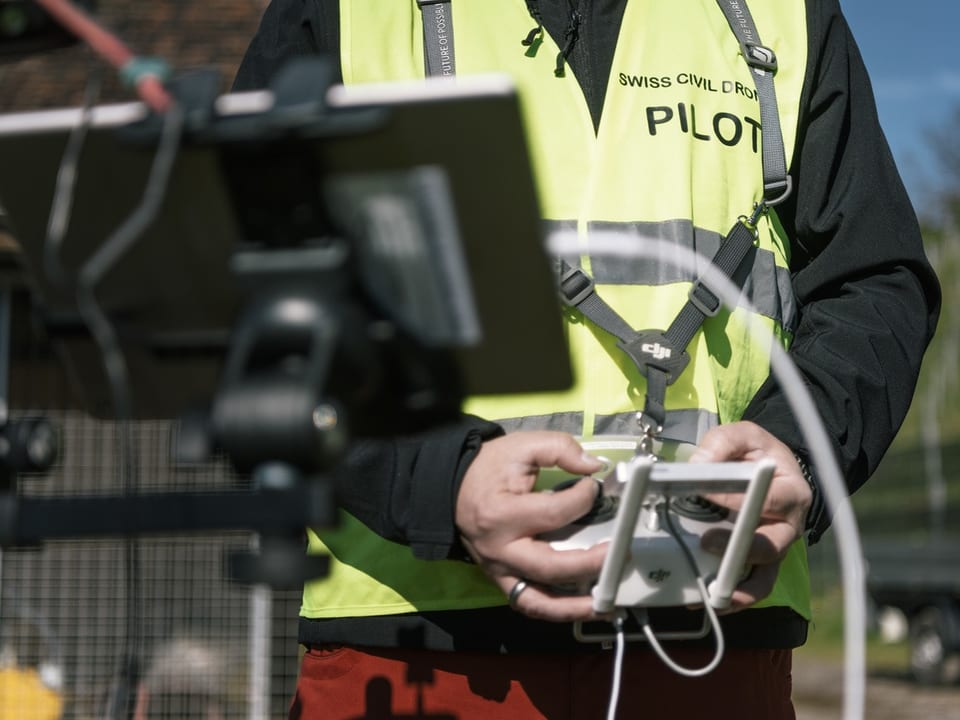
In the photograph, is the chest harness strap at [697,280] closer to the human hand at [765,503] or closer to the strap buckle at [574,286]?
the strap buckle at [574,286]

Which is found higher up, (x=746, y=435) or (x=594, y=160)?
(x=594, y=160)

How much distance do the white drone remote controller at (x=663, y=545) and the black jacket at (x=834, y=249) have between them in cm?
25

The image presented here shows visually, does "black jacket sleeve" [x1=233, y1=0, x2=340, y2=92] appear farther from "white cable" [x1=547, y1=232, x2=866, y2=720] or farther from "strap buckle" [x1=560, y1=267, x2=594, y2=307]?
"white cable" [x1=547, y1=232, x2=866, y2=720]

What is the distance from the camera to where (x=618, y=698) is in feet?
5.86

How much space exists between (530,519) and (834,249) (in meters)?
0.72

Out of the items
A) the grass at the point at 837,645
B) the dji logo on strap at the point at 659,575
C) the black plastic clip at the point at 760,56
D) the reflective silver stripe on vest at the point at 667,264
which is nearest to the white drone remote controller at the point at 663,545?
the dji logo on strap at the point at 659,575

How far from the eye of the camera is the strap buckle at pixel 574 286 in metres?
1.84

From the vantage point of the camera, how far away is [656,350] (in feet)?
5.99

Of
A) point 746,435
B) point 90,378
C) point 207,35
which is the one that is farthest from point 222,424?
point 207,35

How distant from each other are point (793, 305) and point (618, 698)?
2.05ft

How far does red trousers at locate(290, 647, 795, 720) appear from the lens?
5.90ft

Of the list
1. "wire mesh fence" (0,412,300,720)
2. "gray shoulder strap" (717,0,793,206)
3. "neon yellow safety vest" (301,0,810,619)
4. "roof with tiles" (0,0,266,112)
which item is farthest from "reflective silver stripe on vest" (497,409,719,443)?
"roof with tiles" (0,0,266,112)

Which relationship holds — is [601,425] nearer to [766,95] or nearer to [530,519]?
[530,519]

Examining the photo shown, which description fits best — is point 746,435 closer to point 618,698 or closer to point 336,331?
point 618,698
